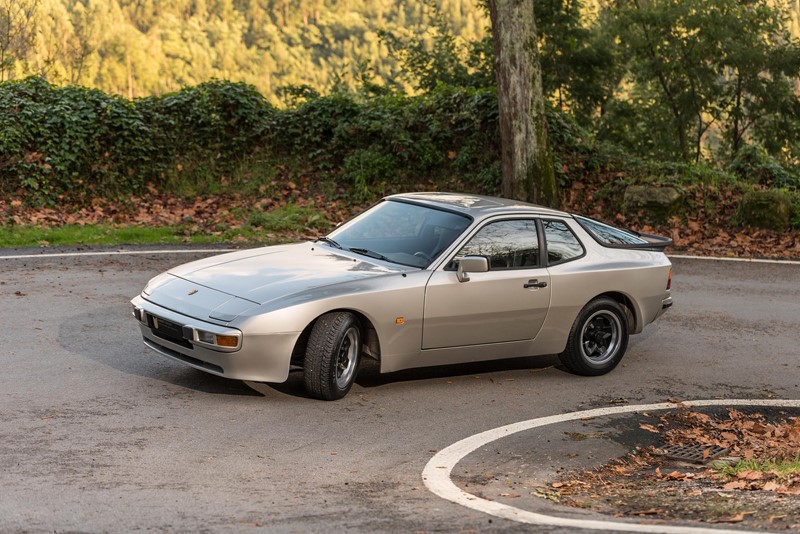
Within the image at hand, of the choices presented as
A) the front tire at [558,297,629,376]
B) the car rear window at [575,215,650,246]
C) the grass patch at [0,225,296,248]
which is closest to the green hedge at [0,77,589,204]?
the grass patch at [0,225,296,248]

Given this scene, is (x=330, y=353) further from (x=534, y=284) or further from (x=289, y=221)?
(x=289, y=221)

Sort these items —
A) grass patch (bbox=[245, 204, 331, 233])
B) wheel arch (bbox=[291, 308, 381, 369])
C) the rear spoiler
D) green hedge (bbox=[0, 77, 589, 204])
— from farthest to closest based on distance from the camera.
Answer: green hedge (bbox=[0, 77, 589, 204]) < grass patch (bbox=[245, 204, 331, 233]) < the rear spoiler < wheel arch (bbox=[291, 308, 381, 369])

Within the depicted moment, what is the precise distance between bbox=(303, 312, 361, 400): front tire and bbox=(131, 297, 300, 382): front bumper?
180 mm

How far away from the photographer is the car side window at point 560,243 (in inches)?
395

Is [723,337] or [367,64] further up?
[367,64]

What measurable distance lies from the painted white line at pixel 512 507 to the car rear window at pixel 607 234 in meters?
1.92

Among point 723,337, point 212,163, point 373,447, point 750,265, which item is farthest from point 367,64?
point 373,447

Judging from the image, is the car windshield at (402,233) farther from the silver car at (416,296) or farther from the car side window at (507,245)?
the car side window at (507,245)

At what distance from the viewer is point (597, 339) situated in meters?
10.3

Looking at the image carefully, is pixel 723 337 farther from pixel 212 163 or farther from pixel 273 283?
pixel 212 163

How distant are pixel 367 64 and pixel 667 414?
62.8 ft

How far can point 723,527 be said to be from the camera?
562 centimetres

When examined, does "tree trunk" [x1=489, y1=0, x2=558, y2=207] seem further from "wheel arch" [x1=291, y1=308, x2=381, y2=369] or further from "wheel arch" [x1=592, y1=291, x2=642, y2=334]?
"wheel arch" [x1=291, y1=308, x2=381, y2=369]

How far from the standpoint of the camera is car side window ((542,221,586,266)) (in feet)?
32.9
